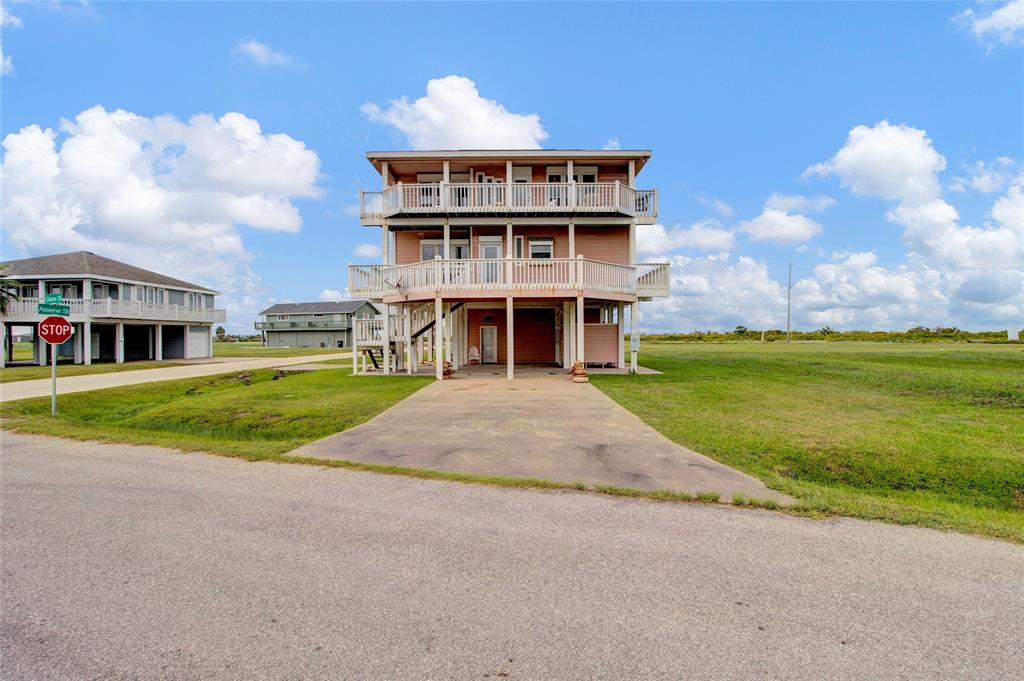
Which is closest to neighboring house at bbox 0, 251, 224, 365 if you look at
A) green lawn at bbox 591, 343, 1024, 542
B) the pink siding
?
the pink siding

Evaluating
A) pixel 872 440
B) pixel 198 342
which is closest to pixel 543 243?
pixel 872 440

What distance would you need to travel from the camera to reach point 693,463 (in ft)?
23.2

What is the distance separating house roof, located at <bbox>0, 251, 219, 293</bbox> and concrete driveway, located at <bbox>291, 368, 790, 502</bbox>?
32036 millimetres

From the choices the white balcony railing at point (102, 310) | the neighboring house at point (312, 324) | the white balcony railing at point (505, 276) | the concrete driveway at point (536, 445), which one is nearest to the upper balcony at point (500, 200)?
the white balcony railing at point (505, 276)

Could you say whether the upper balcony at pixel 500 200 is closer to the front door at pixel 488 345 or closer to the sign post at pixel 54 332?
the front door at pixel 488 345

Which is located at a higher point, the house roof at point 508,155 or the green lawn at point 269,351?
the house roof at point 508,155

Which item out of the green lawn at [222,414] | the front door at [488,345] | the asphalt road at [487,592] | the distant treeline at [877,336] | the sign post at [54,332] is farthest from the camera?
the distant treeline at [877,336]

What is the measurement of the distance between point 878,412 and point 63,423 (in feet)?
61.1

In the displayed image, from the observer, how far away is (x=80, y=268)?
105 ft

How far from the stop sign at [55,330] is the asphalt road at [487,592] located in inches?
365

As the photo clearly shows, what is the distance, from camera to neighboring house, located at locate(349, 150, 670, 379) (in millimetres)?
17234

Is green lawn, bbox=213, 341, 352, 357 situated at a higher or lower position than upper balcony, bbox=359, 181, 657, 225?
lower

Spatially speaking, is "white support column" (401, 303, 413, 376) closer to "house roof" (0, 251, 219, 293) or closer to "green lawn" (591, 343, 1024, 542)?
"green lawn" (591, 343, 1024, 542)

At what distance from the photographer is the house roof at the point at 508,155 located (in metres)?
20.3
